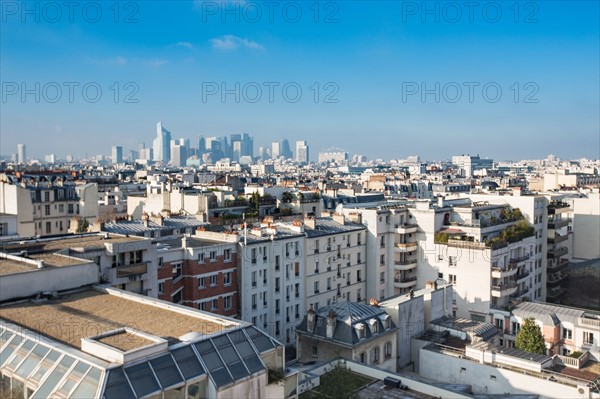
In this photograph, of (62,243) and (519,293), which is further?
(519,293)

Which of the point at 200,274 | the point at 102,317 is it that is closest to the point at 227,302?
the point at 200,274

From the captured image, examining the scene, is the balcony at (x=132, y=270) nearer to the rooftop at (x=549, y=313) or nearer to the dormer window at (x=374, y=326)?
the dormer window at (x=374, y=326)

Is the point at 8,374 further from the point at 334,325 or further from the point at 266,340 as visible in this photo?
the point at 334,325

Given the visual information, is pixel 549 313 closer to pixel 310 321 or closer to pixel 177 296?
pixel 310 321

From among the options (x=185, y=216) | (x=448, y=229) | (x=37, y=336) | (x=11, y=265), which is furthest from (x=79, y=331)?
(x=448, y=229)

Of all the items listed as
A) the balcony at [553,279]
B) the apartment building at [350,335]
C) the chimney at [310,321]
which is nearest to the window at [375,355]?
the apartment building at [350,335]

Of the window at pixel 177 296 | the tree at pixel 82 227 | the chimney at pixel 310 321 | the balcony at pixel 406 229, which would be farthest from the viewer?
the tree at pixel 82 227
